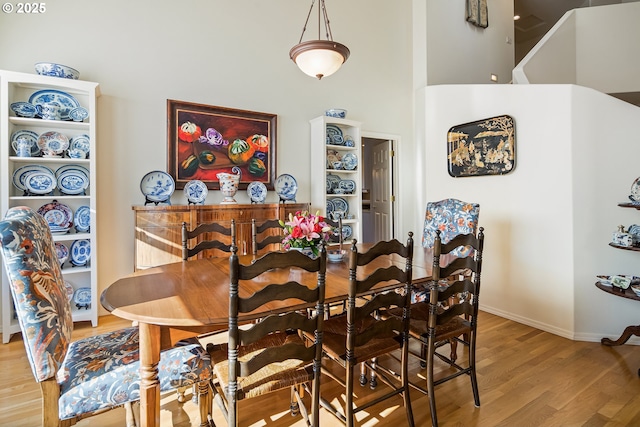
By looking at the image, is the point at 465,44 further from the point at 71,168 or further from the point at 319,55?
the point at 71,168

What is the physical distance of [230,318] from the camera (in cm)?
118

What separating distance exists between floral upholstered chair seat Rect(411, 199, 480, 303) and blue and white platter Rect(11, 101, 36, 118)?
3.53m

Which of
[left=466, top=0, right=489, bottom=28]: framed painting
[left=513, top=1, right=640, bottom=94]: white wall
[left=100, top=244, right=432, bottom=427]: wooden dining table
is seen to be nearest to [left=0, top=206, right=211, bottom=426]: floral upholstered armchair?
[left=100, top=244, right=432, bottom=427]: wooden dining table

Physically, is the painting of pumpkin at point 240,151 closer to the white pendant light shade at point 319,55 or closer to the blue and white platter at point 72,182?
the blue and white platter at point 72,182

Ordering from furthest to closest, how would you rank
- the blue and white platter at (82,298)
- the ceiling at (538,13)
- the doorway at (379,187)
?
1. the ceiling at (538,13)
2. the doorway at (379,187)
3. the blue and white platter at (82,298)

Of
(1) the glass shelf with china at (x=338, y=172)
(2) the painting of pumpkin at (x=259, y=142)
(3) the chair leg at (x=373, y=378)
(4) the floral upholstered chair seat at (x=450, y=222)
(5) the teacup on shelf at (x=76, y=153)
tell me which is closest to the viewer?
(3) the chair leg at (x=373, y=378)

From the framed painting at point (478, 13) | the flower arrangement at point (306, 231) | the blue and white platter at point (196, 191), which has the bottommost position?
the flower arrangement at point (306, 231)

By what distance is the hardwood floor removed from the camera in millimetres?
1752

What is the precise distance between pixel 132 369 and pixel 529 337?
3066 mm

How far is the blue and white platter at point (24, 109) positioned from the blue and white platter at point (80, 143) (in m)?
0.32

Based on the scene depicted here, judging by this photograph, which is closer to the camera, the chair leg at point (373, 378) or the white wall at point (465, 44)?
the chair leg at point (373, 378)

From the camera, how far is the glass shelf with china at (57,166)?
2.61 meters

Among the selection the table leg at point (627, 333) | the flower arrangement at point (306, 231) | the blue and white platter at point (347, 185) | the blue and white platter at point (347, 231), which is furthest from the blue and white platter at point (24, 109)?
the table leg at point (627, 333)

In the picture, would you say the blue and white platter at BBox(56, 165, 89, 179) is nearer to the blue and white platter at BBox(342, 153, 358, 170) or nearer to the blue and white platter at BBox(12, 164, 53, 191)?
the blue and white platter at BBox(12, 164, 53, 191)
